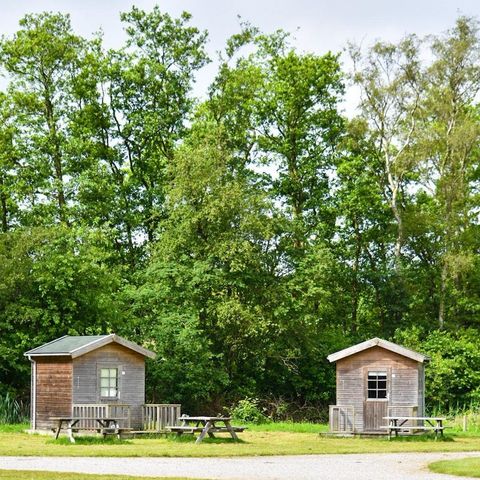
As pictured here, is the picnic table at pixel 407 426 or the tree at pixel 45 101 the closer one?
the picnic table at pixel 407 426

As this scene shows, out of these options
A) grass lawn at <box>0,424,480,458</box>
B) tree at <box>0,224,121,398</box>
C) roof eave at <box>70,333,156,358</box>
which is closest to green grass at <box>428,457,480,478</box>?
grass lawn at <box>0,424,480,458</box>

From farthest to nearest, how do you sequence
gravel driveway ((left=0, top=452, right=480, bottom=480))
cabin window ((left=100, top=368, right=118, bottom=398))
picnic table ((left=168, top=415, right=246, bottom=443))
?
1. cabin window ((left=100, top=368, right=118, bottom=398))
2. picnic table ((left=168, top=415, right=246, bottom=443))
3. gravel driveway ((left=0, top=452, right=480, bottom=480))

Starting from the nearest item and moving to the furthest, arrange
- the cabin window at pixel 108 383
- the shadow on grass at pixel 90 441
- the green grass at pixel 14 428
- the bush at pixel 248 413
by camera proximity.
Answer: the shadow on grass at pixel 90 441
the green grass at pixel 14 428
the cabin window at pixel 108 383
the bush at pixel 248 413

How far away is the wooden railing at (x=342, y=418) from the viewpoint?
37.7 meters

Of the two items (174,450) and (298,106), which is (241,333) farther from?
(174,450)

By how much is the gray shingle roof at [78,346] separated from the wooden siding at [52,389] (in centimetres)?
29

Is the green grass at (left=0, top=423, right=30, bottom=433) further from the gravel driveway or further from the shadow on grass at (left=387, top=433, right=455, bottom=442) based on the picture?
the shadow on grass at (left=387, top=433, right=455, bottom=442)

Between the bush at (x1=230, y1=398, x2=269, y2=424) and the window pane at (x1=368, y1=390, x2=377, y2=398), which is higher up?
the window pane at (x1=368, y1=390, x2=377, y2=398)

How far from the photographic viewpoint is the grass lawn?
27.5 metres

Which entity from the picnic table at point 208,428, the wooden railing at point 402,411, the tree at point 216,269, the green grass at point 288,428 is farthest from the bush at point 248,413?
the picnic table at point 208,428

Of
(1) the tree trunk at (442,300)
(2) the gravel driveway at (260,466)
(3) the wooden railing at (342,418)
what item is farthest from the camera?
(1) the tree trunk at (442,300)

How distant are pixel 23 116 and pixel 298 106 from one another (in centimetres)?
1361

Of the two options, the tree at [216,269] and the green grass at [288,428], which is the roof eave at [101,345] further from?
the tree at [216,269]

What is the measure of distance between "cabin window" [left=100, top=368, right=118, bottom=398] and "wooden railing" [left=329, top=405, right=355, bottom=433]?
7218mm
